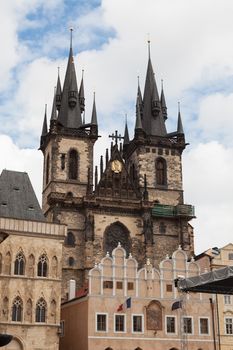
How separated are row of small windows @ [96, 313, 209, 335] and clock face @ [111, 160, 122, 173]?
75.3 feet

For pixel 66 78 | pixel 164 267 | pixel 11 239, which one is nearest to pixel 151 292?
pixel 164 267

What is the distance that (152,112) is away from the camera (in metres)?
71.2

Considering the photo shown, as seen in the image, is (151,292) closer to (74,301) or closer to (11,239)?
(74,301)

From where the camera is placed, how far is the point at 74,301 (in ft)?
152

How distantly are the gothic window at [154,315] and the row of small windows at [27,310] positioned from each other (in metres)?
7.41

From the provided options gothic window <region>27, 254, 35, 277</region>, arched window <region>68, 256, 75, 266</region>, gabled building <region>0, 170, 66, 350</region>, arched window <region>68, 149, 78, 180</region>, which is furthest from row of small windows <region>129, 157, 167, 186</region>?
gothic window <region>27, 254, 35, 277</region>

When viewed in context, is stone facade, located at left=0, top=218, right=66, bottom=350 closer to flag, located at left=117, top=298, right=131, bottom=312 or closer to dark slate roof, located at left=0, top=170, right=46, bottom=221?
dark slate roof, located at left=0, top=170, right=46, bottom=221

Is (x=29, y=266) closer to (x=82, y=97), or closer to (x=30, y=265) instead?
(x=30, y=265)

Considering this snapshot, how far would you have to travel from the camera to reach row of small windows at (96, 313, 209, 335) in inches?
1700

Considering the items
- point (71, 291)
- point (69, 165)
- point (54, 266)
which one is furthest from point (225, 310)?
point (69, 165)

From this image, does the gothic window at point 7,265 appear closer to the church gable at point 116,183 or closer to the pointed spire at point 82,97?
the church gable at point 116,183

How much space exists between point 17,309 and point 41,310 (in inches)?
65.0

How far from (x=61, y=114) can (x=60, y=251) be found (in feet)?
90.8

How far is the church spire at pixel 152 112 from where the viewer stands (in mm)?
69625
